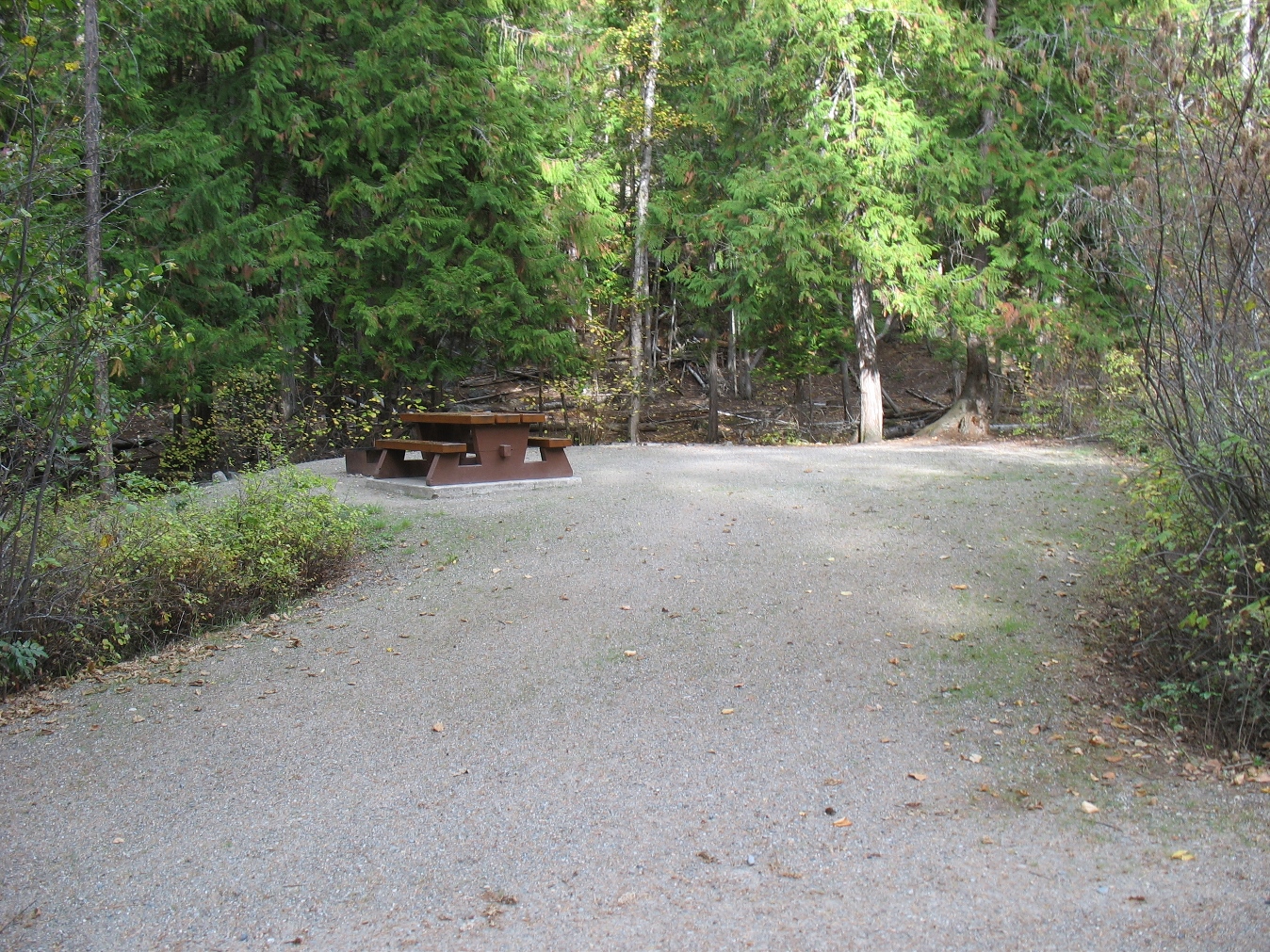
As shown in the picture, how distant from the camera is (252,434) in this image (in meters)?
11.7

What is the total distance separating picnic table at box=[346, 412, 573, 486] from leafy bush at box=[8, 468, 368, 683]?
1.88 metres

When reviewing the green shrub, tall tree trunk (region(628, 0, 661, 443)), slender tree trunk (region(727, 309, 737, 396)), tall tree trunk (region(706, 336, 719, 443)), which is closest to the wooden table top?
the green shrub

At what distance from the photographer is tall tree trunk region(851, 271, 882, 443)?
47.4 feet

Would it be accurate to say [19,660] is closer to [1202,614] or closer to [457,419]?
[457,419]

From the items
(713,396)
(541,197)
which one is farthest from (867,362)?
(541,197)

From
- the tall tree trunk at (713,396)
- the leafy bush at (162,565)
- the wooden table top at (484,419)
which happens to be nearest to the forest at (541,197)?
the tall tree trunk at (713,396)

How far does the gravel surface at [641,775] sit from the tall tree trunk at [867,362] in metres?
7.77

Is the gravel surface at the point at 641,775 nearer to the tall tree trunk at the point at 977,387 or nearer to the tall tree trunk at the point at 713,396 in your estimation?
the tall tree trunk at the point at 977,387

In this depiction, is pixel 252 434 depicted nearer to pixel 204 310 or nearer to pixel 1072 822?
pixel 204 310

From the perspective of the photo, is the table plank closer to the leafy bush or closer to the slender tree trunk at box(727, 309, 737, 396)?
the leafy bush

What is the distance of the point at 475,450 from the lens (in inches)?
367

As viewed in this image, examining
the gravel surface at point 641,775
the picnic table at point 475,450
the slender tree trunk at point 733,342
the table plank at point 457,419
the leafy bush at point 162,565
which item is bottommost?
the gravel surface at point 641,775

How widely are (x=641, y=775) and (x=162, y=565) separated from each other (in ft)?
11.4

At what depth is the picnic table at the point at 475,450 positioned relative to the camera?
29.9 feet
